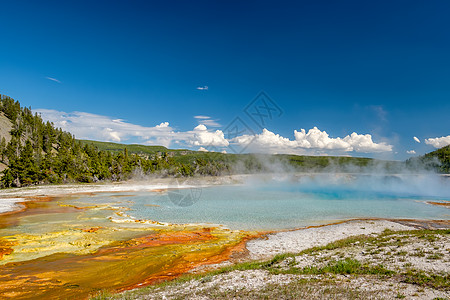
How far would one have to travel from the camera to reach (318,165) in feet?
581

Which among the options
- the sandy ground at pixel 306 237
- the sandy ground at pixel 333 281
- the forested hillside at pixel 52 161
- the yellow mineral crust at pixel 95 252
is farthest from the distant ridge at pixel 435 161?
the yellow mineral crust at pixel 95 252

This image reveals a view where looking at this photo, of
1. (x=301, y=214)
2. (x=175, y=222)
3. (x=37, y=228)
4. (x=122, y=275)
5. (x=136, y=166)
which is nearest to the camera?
(x=122, y=275)

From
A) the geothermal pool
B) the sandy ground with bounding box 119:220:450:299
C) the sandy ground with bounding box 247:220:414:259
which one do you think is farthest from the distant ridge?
the sandy ground with bounding box 119:220:450:299

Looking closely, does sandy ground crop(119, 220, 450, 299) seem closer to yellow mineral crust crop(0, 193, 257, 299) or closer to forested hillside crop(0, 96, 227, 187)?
yellow mineral crust crop(0, 193, 257, 299)

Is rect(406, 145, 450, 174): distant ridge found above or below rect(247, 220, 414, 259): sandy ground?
above

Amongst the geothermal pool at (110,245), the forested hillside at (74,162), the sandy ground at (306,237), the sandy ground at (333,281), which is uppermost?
the forested hillside at (74,162)

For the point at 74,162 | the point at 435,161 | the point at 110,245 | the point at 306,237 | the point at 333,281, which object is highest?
the point at 435,161

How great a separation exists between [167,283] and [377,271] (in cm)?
869

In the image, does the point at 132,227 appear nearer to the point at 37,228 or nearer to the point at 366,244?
the point at 37,228

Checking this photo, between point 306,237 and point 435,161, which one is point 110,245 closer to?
point 306,237

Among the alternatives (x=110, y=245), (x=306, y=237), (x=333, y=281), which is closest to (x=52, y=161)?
(x=110, y=245)

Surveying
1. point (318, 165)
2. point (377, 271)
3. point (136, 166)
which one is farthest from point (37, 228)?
point (318, 165)

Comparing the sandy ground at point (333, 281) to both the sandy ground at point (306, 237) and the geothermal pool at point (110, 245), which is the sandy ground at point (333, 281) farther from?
the geothermal pool at point (110, 245)

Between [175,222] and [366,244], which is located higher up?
[366,244]
